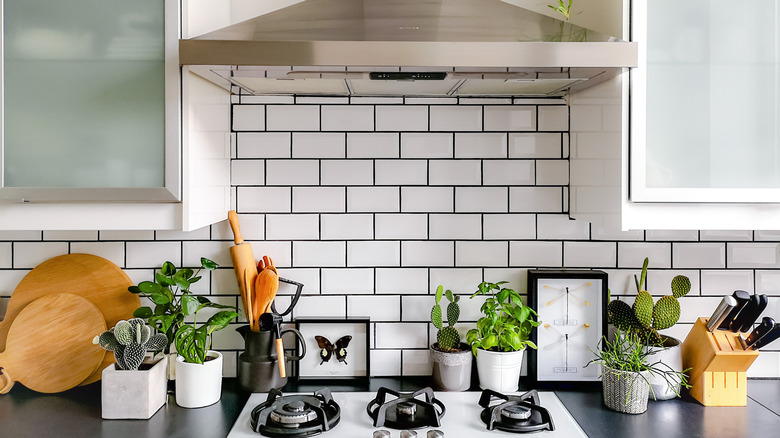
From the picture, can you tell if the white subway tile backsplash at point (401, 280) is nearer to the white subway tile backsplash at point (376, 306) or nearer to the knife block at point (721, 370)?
the white subway tile backsplash at point (376, 306)

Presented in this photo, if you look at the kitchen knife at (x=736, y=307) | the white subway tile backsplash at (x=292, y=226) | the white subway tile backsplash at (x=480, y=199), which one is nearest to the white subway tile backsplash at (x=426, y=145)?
the white subway tile backsplash at (x=480, y=199)

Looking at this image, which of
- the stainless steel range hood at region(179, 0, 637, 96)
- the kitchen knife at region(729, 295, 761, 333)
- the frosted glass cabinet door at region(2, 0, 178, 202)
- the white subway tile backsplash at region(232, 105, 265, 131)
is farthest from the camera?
the white subway tile backsplash at region(232, 105, 265, 131)

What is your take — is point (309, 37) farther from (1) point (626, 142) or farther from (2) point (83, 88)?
(1) point (626, 142)

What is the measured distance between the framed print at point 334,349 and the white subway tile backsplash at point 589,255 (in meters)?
0.66

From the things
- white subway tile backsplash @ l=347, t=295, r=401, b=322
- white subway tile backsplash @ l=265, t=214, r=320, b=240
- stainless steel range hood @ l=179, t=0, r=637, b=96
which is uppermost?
stainless steel range hood @ l=179, t=0, r=637, b=96

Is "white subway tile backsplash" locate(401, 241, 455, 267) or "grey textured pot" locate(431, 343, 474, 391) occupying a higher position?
"white subway tile backsplash" locate(401, 241, 455, 267)

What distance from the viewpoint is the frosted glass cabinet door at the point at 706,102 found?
4.49 ft

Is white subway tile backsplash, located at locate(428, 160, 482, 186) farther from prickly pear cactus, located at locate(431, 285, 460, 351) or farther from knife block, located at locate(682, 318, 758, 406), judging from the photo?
knife block, located at locate(682, 318, 758, 406)

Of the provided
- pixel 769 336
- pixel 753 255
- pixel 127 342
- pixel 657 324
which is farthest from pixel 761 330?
pixel 127 342

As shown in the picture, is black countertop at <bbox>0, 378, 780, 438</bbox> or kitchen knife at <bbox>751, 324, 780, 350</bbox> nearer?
black countertop at <bbox>0, 378, 780, 438</bbox>

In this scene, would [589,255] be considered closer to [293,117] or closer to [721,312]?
[721,312]

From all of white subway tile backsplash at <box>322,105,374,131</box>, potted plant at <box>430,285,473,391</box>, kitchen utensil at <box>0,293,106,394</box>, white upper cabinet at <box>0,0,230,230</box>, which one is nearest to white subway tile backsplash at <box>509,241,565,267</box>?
potted plant at <box>430,285,473,391</box>

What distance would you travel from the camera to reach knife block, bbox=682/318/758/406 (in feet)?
5.09

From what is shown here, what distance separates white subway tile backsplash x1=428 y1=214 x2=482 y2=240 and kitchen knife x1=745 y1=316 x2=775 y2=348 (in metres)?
0.79
